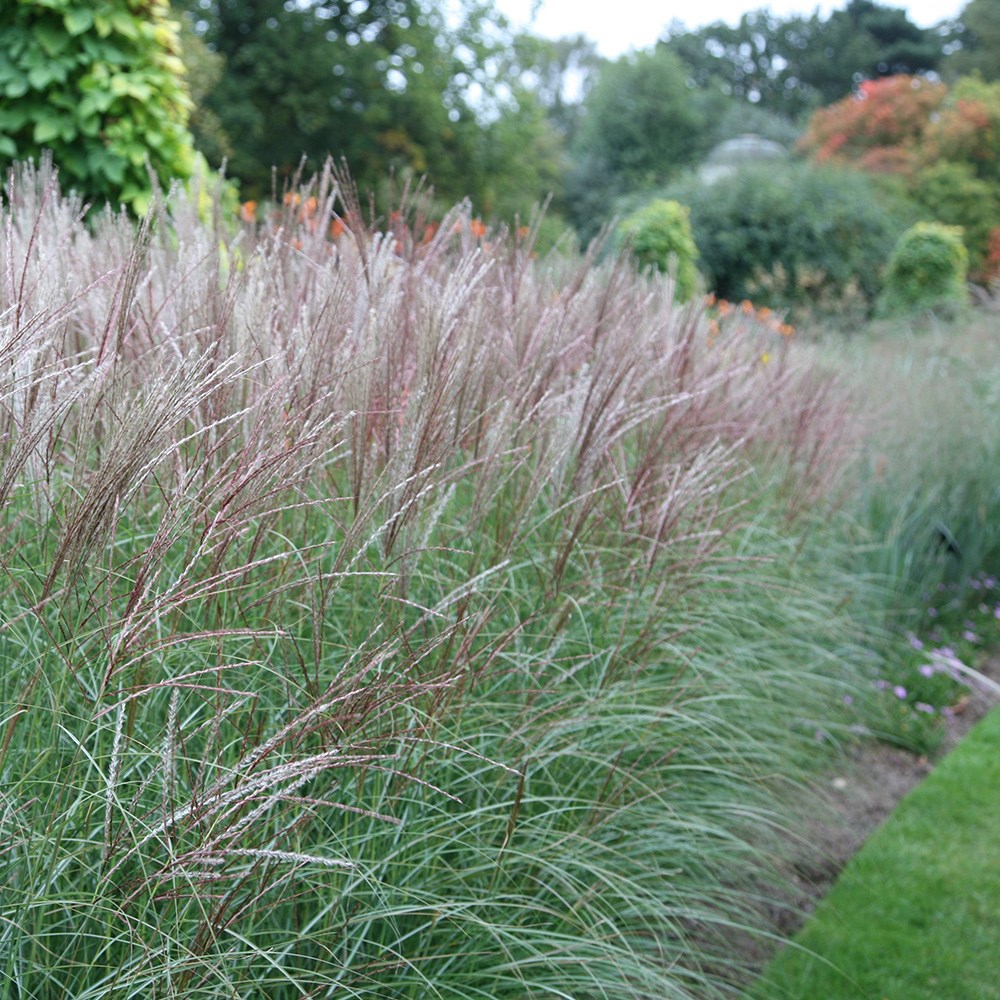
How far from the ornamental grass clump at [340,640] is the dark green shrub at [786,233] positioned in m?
15.2

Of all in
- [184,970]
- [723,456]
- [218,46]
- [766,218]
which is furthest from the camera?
[218,46]

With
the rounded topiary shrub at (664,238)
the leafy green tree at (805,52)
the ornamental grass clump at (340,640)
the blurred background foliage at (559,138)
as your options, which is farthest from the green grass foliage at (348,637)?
the leafy green tree at (805,52)

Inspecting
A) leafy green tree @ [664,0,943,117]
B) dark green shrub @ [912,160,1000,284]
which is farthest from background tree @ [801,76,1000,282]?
leafy green tree @ [664,0,943,117]

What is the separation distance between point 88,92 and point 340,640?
301 centimetres

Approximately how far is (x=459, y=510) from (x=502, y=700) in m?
0.46

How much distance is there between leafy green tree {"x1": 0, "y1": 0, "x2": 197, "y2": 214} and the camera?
12.8 feet

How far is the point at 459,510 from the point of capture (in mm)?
2293

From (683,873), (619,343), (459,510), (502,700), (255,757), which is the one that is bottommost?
(683,873)

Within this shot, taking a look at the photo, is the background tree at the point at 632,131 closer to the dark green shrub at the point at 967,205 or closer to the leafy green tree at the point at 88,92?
the dark green shrub at the point at 967,205

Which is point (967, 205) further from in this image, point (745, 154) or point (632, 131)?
point (632, 131)

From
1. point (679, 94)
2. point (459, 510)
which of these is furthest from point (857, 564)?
point (679, 94)

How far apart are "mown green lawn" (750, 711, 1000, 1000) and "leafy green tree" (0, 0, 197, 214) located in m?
3.22

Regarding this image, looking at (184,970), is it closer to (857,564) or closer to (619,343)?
(619,343)

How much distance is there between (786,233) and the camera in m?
17.5
